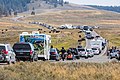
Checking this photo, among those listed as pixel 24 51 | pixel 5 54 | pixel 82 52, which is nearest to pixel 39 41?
pixel 24 51

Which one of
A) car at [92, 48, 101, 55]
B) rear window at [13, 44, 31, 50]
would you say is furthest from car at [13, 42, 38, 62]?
car at [92, 48, 101, 55]

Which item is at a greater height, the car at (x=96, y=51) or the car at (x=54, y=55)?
the car at (x=54, y=55)

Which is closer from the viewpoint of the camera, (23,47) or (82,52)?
(23,47)

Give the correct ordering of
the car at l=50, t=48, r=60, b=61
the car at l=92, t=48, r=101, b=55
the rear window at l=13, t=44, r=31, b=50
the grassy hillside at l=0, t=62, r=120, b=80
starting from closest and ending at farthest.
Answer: the grassy hillside at l=0, t=62, r=120, b=80, the rear window at l=13, t=44, r=31, b=50, the car at l=50, t=48, r=60, b=61, the car at l=92, t=48, r=101, b=55

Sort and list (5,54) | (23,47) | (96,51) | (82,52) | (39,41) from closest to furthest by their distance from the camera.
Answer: (5,54) < (23,47) < (39,41) < (82,52) < (96,51)

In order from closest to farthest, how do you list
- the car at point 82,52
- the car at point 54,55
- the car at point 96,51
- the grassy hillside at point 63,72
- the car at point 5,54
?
the grassy hillside at point 63,72
the car at point 5,54
the car at point 54,55
the car at point 82,52
the car at point 96,51

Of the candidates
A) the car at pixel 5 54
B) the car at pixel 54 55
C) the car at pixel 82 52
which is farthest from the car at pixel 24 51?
the car at pixel 82 52

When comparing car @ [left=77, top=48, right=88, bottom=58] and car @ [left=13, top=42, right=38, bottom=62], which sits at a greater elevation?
car @ [left=13, top=42, right=38, bottom=62]

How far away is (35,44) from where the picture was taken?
39.4m

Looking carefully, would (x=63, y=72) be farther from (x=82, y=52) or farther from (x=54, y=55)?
(x=82, y=52)

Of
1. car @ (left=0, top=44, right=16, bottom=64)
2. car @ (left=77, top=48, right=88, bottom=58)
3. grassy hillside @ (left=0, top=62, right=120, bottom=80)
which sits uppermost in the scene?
grassy hillside @ (left=0, top=62, right=120, bottom=80)

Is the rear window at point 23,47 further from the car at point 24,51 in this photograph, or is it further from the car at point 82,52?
the car at point 82,52

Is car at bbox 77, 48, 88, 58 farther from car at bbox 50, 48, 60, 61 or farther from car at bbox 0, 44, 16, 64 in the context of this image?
car at bbox 0, 44, 16, 64

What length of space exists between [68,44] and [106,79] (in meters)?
61.1
